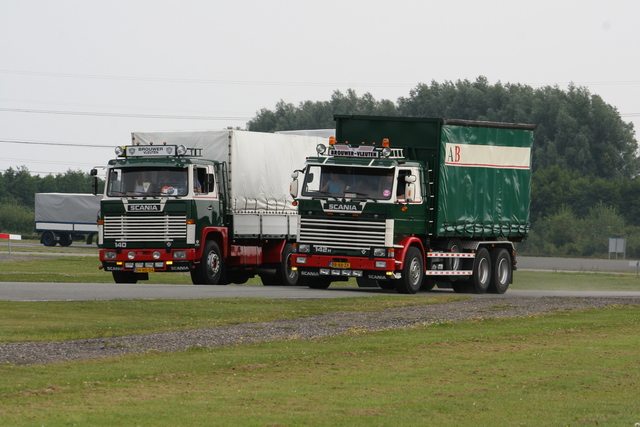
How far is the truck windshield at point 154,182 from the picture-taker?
2856 cm

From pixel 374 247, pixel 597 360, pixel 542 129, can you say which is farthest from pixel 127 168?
pixel 542 129

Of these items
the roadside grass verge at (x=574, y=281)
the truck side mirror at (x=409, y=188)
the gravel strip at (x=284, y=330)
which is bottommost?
the roadside grass verge at (x=574, y=281)

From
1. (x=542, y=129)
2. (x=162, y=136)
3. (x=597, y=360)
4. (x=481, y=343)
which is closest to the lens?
(x=597, y=360)

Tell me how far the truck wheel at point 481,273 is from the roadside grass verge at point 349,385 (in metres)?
13.1

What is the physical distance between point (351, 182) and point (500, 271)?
22.1 ft

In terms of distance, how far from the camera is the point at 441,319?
67.6ft

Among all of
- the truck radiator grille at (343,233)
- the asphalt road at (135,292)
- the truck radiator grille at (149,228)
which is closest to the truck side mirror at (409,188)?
the truck radiator grille at (343,233)

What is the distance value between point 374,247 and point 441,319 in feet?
22.7

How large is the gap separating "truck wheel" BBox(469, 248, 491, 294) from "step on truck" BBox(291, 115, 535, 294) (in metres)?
0.03

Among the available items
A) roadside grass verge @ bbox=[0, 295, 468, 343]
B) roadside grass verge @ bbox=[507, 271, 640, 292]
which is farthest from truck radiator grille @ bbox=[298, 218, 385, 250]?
roadside grass verge @ bbox=[507, 271, 640, 292]

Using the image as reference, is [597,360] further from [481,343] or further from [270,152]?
[270,152]

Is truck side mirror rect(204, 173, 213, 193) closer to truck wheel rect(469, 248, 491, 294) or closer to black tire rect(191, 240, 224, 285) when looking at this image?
black tire rect(191, 240, 224, 285)

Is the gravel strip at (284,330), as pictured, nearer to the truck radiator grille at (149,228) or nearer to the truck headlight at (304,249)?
the truck headlight at (304,249)

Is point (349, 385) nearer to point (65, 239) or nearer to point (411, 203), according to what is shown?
point (411, 203)
